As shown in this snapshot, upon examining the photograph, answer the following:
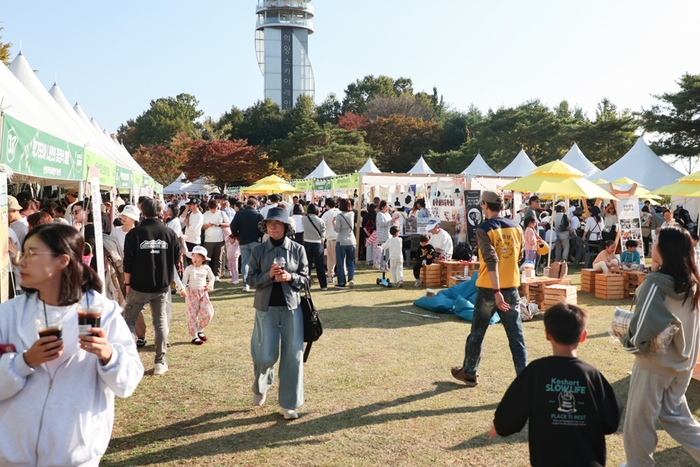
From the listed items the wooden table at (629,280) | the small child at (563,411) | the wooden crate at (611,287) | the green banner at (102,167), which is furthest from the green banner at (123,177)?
the small child at (563,411)

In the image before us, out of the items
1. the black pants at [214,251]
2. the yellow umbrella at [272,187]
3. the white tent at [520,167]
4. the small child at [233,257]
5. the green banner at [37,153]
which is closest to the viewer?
the green banner at [37,153]

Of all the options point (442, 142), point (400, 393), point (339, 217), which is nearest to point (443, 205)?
point (339, 217)

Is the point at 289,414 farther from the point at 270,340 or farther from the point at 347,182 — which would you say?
the point at 347,182

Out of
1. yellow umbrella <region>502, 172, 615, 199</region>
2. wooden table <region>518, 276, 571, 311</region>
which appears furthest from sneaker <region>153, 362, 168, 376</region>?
yellow umbrella <region>502, 172, 615, 199</region>

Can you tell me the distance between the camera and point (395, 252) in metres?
11.9

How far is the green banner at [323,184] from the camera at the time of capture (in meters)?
20.1

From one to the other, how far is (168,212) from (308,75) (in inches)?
3359

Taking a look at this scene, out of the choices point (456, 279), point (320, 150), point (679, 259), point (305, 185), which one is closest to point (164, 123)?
point (320, 150)

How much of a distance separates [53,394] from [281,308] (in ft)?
8.95

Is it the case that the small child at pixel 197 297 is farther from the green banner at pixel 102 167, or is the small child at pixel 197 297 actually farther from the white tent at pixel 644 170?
the white tent at pixel 644 170

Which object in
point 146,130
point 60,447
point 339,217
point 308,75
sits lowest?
point 60,447

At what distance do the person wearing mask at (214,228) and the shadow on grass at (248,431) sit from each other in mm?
7114

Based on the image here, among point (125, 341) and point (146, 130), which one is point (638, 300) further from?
point (146, 130)

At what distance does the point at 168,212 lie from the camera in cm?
1270
